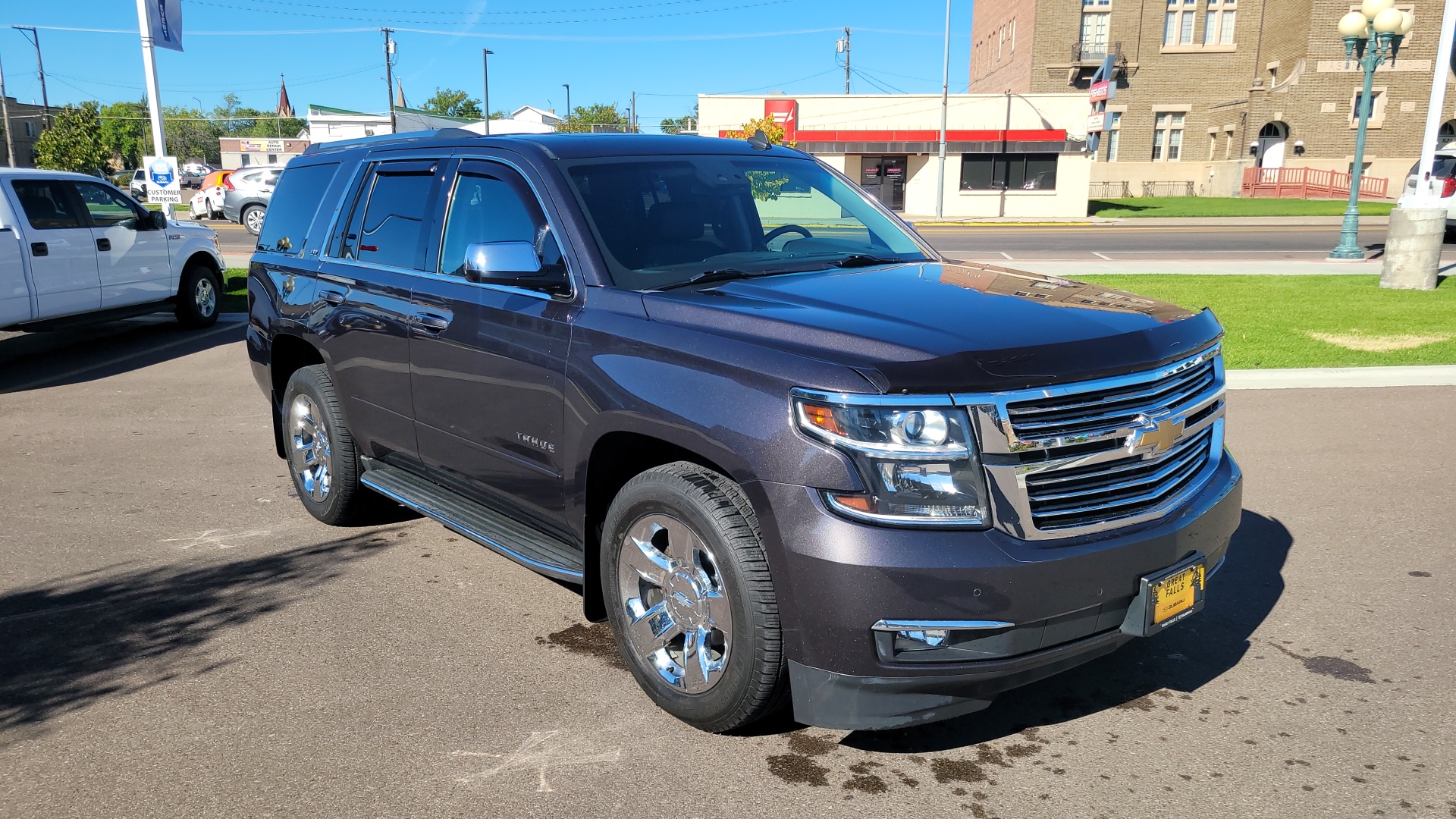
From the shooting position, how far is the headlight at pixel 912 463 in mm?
2861

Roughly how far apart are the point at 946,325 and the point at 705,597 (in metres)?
1.13

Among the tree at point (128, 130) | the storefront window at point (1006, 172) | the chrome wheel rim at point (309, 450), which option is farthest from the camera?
the tree at point (128, 130)

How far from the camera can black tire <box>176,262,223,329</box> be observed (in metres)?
12.7

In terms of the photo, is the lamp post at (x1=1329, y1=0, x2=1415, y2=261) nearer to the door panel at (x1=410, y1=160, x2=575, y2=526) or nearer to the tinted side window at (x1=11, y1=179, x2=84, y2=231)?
the door panel at (x1=410, y1=160, x2=575, y2=526)

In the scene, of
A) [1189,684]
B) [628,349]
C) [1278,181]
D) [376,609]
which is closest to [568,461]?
[628,349]

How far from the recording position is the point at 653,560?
353 centimetres

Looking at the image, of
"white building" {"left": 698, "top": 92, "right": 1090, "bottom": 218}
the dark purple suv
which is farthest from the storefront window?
the dark purple suv

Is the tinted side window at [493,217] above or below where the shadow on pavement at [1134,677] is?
above

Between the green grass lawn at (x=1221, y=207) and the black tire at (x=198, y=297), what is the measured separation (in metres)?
34.5

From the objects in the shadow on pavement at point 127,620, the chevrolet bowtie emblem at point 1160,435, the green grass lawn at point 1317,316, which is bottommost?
the shadow on pavement at point 127,620

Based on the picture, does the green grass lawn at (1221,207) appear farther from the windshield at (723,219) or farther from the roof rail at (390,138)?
the roof rail at (390,138)

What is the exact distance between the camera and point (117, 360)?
11.1m

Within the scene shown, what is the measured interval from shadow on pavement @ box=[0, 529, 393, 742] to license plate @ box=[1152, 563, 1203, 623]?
134 inches

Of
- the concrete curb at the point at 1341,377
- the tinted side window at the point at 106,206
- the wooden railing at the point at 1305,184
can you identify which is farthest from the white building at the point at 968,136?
the concrete curb at the point at 1341,377
